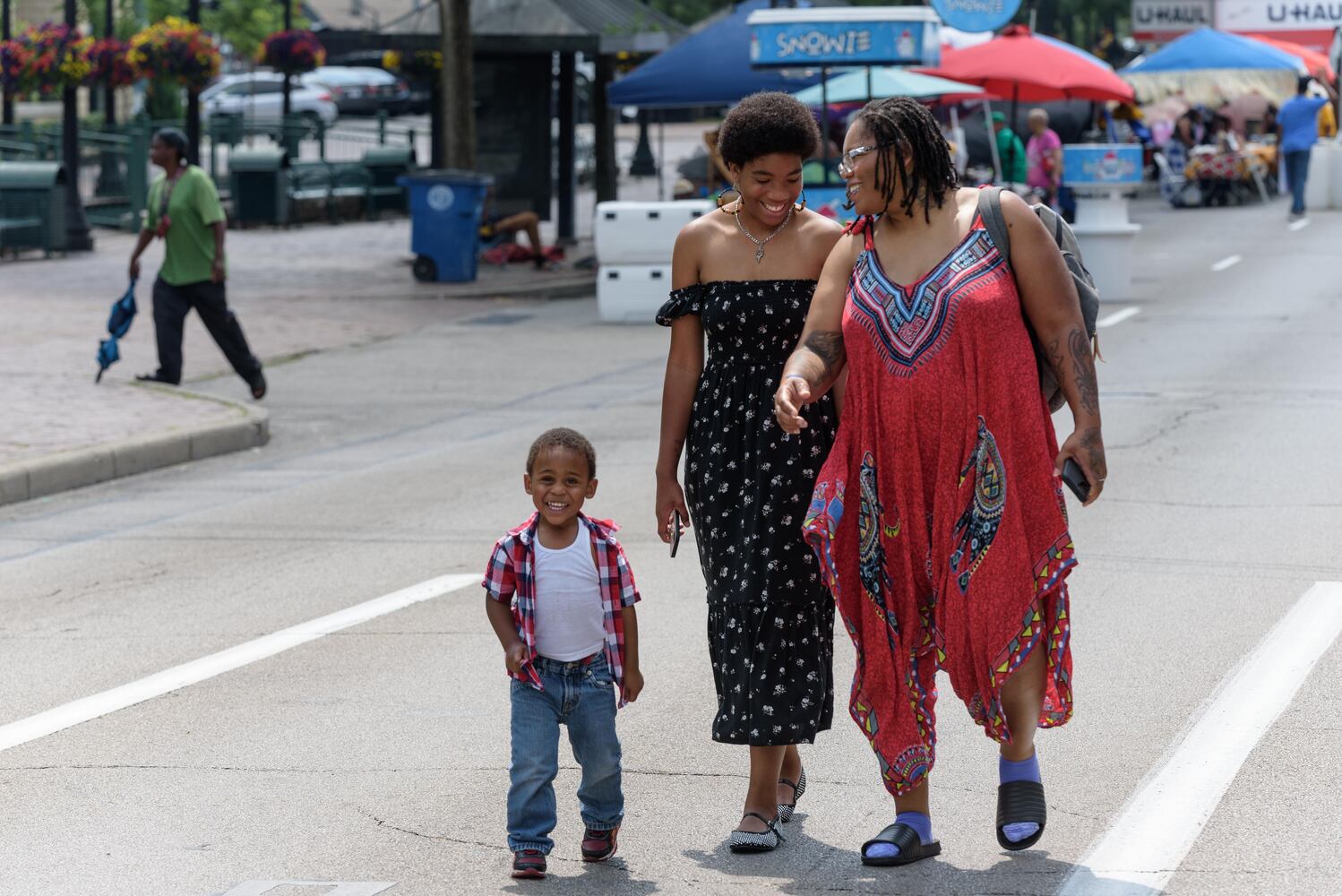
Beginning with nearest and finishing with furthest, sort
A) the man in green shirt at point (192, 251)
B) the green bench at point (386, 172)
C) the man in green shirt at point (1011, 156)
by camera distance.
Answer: the man in green shirt at point (192, 251), the man in green shirt at point (1011, 156), the green bench at point (386, 172)

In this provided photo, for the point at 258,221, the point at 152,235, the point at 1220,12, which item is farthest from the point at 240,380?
the point at 1220,12

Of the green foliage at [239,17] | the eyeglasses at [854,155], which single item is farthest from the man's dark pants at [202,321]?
the green foliage at [239,17]

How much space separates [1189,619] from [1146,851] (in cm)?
250

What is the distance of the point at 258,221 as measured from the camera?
98.3 ft

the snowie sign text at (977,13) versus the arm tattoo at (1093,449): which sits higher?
the snowie sign text at (977,13)

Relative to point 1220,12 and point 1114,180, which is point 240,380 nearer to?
point 1114,180

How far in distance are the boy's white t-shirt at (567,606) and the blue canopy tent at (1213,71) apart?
106ft

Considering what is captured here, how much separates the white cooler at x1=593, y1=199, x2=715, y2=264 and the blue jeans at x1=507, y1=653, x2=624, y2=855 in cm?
1411

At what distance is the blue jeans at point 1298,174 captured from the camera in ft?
98.3

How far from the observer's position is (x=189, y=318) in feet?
62.1

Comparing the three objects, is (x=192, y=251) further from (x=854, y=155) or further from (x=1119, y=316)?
(x=854, y=155)

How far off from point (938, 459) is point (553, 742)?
107cm

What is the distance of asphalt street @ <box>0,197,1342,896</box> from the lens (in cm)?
463

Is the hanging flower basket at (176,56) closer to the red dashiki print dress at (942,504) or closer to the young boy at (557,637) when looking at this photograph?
the young boy at (557,637)
